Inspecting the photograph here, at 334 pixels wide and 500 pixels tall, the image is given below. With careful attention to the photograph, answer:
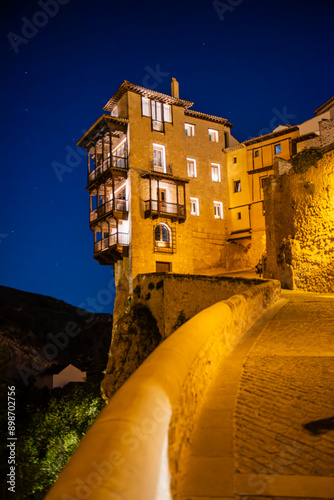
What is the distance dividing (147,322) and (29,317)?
3919 cm

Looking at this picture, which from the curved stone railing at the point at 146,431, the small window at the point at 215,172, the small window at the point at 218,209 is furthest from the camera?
the small window at the point at 215,172

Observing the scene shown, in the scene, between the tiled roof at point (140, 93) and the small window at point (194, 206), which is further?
the small window at point (194, 206)

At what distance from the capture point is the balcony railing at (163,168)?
103ft

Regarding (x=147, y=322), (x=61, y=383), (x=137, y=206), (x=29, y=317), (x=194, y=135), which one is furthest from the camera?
(x=29, y=317)

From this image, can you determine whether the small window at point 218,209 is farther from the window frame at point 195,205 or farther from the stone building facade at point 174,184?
the window frame at point 195,205

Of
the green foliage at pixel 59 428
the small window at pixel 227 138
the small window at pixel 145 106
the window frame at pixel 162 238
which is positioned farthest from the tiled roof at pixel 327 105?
Answer: the green foliage at pixel 59 428

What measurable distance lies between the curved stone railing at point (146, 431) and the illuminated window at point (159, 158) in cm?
2698

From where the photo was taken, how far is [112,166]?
29.6 metres

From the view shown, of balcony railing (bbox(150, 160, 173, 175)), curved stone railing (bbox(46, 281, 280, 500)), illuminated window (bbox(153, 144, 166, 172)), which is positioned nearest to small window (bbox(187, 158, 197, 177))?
balcony railing (bbox(150, 160, 173, 175))

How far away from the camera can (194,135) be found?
35.1 metres

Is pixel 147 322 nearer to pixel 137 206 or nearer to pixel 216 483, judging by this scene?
pixel 137 206

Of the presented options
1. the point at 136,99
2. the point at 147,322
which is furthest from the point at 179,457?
the point at 136,99

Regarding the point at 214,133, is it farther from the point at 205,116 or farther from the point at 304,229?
the point at 304,229

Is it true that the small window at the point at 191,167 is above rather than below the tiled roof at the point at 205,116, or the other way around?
below
